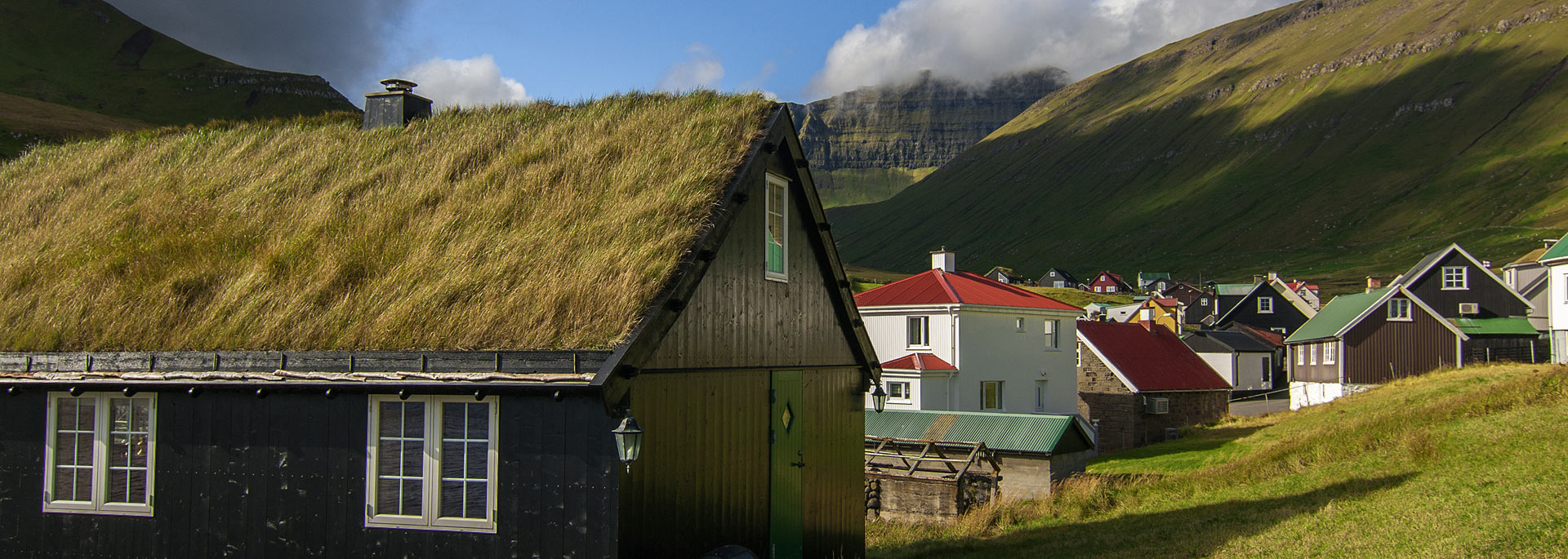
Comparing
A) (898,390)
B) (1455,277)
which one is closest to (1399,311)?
(1455,277)

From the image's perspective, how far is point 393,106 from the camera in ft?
51.8

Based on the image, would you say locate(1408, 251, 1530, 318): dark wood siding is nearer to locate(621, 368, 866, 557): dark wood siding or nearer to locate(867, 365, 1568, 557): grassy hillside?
locate(867, 365, 1568, 557): grassy hillside

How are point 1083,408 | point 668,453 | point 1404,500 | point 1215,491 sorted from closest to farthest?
point 668,453 → point 1404,500 → point 1215,491 → point 1083,408

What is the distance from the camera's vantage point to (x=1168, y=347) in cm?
5578

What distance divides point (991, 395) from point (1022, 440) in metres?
13.4

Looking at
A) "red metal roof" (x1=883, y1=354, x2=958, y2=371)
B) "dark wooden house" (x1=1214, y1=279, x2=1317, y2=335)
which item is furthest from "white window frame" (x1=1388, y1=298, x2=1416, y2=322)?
"dark wooden house" (x1=1214, y1=279, x2=1317, y2=335)

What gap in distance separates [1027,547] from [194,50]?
22366 cm

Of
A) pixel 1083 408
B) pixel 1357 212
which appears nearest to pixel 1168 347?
pixel 1083 408

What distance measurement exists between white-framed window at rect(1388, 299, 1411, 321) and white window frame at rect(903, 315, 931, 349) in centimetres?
2930

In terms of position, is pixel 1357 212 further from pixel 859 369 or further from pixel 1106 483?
pixel 859 369

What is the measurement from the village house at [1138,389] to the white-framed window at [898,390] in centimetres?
1420

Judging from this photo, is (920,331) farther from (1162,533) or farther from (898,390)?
(1162,533)

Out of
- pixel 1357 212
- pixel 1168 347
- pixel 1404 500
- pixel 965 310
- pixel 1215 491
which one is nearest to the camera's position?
pixel 1404 500

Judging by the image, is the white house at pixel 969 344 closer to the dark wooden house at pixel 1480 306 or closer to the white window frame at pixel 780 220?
the white window frame at pixel 780 220
